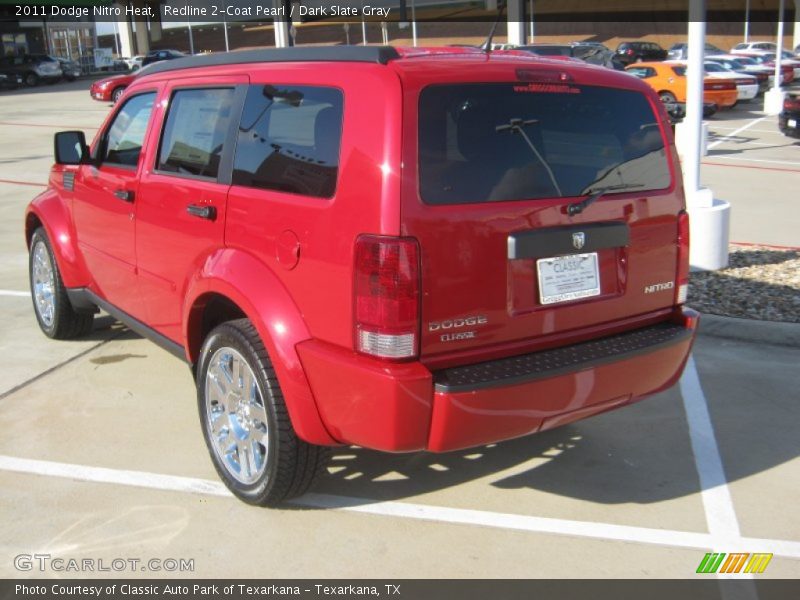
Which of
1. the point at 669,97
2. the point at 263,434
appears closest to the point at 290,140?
the point at 263,434

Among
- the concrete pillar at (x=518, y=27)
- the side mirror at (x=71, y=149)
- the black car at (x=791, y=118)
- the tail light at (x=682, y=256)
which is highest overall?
the concrete pillar at (x=518, y=27)

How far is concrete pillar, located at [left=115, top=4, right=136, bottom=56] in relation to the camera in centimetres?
6233

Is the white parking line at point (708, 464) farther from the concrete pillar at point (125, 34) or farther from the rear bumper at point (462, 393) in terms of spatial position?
the concrete pillar at point (125, 34)

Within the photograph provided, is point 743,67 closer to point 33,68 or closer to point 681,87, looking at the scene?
point 681,87

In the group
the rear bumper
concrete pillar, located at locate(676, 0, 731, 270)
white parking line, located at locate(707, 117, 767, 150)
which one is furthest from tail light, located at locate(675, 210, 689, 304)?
white parking line, located at locate(707, 117, 767, 150)

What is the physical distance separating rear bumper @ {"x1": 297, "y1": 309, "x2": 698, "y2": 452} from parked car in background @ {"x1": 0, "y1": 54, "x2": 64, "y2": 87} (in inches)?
1846

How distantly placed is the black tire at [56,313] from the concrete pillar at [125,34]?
61698mm

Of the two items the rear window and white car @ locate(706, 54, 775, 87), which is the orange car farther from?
the rear window

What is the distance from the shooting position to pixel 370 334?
298 centimetres

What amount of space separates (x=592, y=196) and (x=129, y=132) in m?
2.70

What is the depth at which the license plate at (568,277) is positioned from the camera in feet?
10.6

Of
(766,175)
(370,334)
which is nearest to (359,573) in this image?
(370,334)

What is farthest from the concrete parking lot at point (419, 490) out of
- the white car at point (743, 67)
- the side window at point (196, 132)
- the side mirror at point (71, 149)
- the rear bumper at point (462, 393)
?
the white car at point (743, 67)

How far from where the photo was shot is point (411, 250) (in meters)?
2.92
